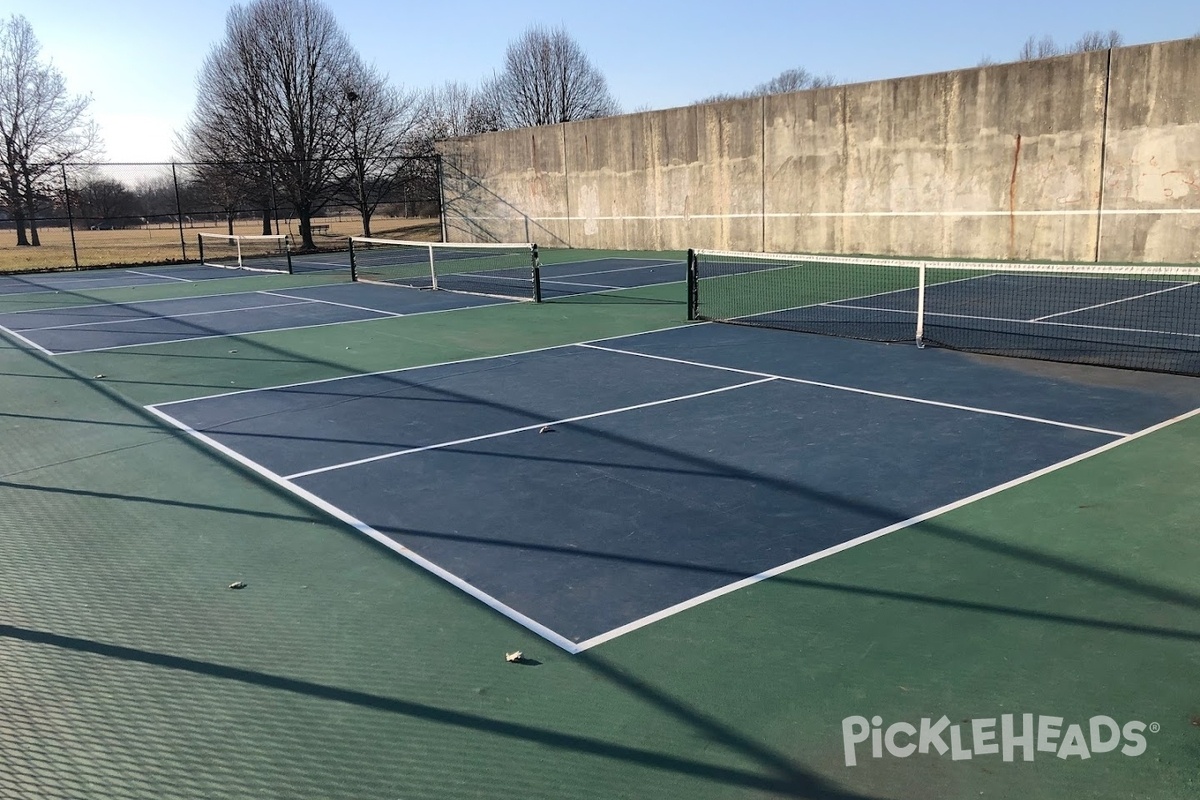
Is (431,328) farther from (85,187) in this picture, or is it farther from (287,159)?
(85,187)

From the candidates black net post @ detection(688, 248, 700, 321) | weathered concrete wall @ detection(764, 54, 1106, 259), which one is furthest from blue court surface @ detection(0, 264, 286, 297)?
black net post @ detection(688, 248, 700, 321)

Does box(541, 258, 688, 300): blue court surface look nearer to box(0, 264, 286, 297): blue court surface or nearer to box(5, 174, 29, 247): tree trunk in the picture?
box(0, 264, 286, 297): blue court surface

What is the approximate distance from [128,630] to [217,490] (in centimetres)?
251

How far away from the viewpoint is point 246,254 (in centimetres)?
3941

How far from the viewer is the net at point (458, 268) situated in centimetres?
2058

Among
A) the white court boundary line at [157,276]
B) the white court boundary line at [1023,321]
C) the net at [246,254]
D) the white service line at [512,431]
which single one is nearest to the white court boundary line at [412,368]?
the white court boundary line at [1023,321]

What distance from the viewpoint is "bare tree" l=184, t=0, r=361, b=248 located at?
134ft

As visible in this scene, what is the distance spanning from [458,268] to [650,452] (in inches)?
841

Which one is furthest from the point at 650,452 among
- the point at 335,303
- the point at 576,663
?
the point at 335,303

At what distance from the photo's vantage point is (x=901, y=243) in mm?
24609

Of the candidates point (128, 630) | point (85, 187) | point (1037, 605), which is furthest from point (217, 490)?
point (85, 187)

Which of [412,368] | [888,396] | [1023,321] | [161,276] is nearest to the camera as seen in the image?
[888,396]

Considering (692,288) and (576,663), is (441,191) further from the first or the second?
(576,663)
